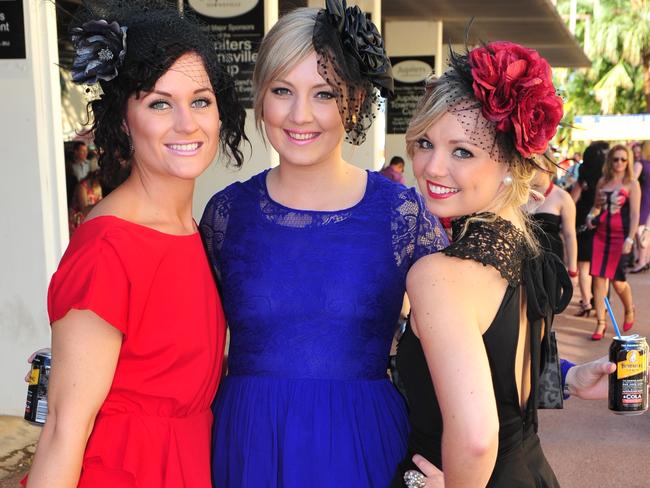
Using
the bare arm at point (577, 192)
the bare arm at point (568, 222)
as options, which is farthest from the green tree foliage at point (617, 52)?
the bare arm at point (568, 222)

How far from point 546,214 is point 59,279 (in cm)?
597

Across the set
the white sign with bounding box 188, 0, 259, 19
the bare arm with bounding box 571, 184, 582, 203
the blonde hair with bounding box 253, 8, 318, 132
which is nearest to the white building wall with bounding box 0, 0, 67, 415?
the white sign with bounding box 188, 0, 259, 19

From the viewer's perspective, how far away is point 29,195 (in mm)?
4695

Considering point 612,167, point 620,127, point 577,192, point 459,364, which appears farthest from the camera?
point 620,127

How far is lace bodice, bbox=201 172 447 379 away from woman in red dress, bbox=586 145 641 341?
6.39 m

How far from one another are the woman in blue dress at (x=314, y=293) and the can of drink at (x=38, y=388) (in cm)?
47

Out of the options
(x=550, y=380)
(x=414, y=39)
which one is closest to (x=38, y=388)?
(x=550, y=380)

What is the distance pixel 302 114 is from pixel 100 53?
1.81 feet

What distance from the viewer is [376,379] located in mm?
2178

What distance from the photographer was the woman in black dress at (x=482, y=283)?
5.33ft

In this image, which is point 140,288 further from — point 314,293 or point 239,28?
point 239,28

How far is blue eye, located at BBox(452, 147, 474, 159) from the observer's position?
181 cm

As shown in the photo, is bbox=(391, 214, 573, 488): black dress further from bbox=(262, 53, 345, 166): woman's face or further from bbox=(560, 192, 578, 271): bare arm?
bbox=(560, 192, 578, 271): bare arm

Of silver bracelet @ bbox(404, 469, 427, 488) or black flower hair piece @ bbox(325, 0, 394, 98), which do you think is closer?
silver bracelet @ bbox(404, 469, 427, 488)
